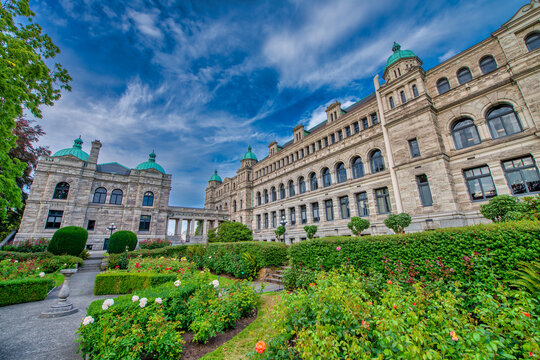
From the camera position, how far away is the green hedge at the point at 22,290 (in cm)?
912

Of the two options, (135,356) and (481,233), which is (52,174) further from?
(481,233)

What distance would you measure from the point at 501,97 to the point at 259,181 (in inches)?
1208

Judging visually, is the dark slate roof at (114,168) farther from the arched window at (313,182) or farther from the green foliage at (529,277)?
the green foliage at (529,277)

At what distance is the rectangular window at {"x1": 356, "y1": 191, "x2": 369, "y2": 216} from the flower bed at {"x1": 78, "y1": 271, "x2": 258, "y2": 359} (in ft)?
59.5

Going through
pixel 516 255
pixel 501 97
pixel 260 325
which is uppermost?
pixel 501 97

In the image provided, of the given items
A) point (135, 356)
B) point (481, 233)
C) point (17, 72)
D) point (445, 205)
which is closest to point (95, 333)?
point (135, 356)

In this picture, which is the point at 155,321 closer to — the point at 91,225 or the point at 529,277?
the point at 529,277

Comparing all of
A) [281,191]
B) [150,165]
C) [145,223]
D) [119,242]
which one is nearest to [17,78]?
[119,242]

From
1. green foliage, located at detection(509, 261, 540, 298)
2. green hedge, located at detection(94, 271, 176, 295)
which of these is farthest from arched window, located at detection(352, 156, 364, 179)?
green hedge, located at detection(94, 271, 176, 295)

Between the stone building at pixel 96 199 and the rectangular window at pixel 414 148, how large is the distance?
3397 cm

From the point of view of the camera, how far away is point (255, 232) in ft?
120

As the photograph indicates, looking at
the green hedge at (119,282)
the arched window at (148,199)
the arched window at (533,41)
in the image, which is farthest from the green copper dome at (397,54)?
the arched window at (148,199)

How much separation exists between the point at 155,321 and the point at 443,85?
25.4 meters

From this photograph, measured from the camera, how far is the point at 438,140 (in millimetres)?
17156
